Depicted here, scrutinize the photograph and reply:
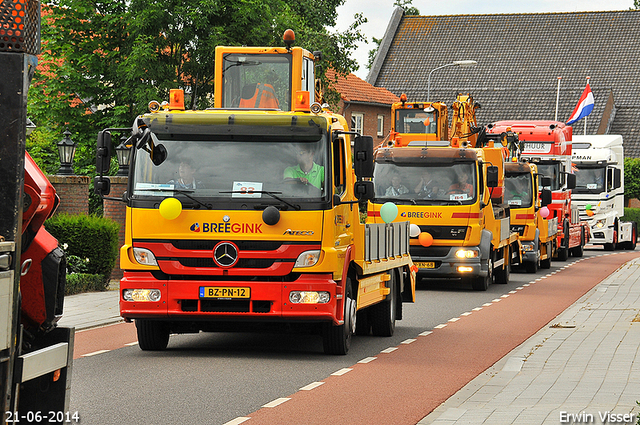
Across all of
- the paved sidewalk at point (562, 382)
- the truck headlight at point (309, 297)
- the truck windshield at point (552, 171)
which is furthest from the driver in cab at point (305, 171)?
the truck windshield at point (552, 171)

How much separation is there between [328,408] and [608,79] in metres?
70.6

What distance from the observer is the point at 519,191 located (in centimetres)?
2844

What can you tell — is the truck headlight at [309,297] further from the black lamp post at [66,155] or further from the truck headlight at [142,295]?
the black lamp post at [66,155]

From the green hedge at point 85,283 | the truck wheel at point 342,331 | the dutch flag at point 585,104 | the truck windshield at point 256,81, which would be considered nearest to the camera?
the truck wheel at point 342,331

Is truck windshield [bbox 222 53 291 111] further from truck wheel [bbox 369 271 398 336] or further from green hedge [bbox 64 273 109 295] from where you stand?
green hedge [bbox 64 273 109 295]

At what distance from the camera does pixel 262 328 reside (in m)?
11.3

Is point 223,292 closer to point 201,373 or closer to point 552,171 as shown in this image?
point 201,373

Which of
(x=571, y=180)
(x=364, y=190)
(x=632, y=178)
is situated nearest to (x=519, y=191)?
(x=571, y=180)

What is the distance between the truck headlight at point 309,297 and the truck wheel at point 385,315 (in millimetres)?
2866

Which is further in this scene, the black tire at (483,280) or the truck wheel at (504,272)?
the truck wheel at (504,272)

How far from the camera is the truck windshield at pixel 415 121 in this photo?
25.6 meters

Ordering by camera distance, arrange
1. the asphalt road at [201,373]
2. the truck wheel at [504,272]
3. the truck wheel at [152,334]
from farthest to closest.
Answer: the truck wheel at [504,272], the truck wheel at [152,334], the asphalt road at [201,373]

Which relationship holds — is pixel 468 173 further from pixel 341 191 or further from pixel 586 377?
pixel 586 377

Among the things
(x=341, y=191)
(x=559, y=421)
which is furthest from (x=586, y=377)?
(x=341, y=191)
